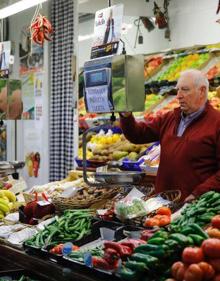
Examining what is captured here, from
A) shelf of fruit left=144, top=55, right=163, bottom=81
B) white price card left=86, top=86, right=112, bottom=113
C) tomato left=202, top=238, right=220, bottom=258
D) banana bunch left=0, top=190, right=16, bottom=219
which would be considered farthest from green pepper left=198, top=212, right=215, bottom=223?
shelf of fruit left=144, top=55, right=163, bottom=81

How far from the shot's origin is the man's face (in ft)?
15.2

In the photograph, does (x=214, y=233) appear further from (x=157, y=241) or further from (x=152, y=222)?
(x=152, y=222)

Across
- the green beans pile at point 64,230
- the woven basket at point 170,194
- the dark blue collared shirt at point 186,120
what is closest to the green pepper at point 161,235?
the green beans pile at point 64,230

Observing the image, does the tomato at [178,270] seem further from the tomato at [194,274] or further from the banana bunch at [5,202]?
the banana bunch at [5,202]

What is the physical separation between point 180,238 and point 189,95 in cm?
206

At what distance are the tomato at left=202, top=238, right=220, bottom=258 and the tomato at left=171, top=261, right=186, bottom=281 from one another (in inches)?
5.1

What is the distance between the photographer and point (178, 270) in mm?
2637

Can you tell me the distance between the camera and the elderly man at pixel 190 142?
4.52 metres

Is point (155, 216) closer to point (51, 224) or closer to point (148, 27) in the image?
point (51, 224)

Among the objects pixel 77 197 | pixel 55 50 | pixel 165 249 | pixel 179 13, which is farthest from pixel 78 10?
pixel 165 249

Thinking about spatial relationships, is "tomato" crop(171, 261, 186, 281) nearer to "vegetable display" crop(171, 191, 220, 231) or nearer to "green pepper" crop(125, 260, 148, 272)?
"green pepper" crop(125, 260, 148, 272)

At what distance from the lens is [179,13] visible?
912 centimetres

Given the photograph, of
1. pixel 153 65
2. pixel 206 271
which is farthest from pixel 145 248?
pixel 153 65

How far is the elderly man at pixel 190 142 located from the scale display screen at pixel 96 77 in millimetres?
566
